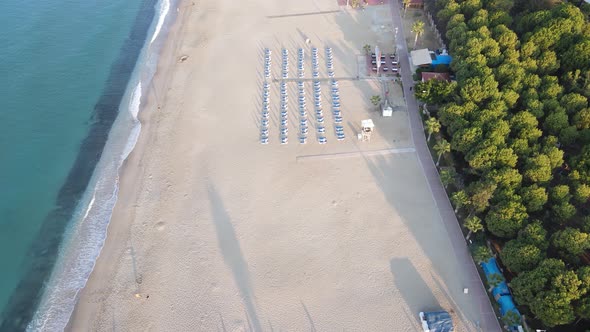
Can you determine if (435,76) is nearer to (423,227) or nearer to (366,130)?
(366,130)

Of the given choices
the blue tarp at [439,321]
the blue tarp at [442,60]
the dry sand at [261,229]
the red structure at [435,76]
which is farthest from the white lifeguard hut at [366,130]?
the blue tarp at [439,321]

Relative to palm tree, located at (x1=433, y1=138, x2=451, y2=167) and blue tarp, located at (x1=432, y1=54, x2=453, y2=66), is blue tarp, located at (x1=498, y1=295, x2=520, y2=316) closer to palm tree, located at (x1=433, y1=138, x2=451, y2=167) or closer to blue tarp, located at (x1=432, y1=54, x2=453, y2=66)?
palm tree, located at (x1=433, y1=138, x2=451, y2=167)

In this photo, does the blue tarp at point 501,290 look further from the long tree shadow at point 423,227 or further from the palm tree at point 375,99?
the palm tree at point 375,99

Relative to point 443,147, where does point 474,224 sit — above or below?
below

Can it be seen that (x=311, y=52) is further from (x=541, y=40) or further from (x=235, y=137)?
(x=541, y=40)

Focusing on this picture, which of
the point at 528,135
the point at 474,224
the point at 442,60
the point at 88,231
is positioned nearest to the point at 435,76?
the point at 442,60

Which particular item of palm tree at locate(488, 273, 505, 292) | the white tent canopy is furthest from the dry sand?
palm tree at locate(488, 273, 505, 292)

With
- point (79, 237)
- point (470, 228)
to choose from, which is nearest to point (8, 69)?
point (79, 237)
